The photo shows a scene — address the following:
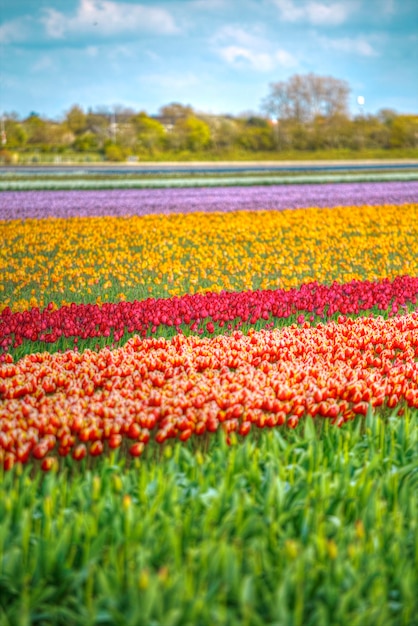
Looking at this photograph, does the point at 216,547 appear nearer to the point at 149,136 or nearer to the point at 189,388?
the point at 189,388

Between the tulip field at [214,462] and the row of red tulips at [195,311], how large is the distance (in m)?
0.03

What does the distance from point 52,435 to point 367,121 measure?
269ft

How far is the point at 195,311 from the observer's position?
7.95 metres

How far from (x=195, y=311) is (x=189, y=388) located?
2871 mm

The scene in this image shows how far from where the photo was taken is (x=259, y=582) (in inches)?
121

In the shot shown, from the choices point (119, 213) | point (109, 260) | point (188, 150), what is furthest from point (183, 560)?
point (188, 150)

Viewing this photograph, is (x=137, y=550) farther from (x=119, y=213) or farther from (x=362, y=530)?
(x=119, y=213)

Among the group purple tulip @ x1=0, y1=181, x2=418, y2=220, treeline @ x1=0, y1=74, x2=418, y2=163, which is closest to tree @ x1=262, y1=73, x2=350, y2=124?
treeline @ x1=0, y1=74, x2=418, y2=163

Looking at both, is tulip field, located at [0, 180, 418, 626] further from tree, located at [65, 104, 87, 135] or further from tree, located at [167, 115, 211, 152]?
tree, located at [65, 104, 87, 135]

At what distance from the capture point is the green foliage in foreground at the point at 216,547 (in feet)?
9.44

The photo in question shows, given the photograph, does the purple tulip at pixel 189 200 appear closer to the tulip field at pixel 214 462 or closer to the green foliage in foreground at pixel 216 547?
the tulip field at pixel 214 462

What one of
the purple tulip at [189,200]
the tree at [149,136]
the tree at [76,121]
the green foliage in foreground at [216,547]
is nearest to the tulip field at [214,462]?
the green foliage in foreground at [216,547]

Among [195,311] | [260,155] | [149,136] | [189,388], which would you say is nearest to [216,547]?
[189,388]

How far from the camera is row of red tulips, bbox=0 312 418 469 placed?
434 centimetres
